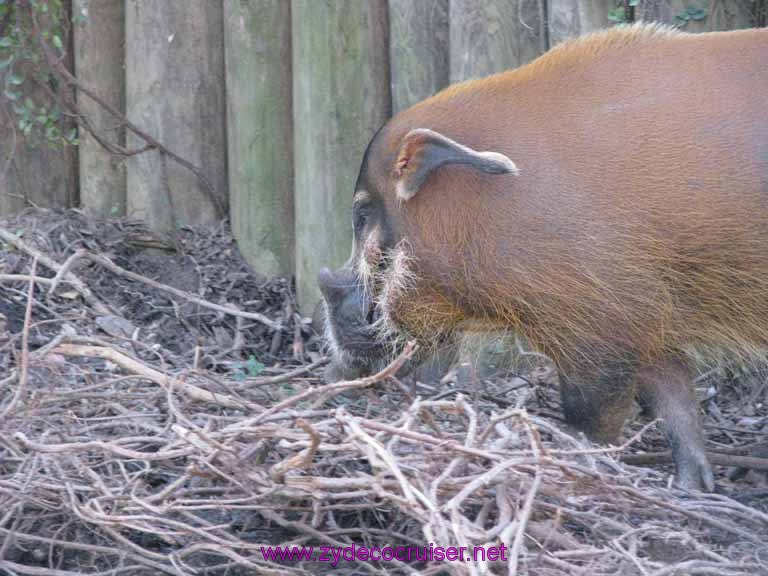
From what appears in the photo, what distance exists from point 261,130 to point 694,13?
193 cm

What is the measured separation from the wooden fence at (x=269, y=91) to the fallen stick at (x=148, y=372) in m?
1.77

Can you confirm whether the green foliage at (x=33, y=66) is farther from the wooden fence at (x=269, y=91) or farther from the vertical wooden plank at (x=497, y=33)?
the vertical wooden plank at (x=497, y=33)

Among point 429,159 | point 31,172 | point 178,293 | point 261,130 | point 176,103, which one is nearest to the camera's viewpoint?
point 429,159

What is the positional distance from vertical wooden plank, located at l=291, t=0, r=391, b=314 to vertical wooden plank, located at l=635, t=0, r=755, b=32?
1135 millimetres

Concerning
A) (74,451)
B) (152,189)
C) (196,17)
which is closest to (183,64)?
(196,17)

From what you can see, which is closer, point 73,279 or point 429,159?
point 429,159

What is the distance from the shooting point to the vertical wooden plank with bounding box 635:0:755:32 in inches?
181

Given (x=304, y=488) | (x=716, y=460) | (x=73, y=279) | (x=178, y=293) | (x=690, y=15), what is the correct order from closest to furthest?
(x=304, y=488)
(x=716, y=460)
(x=690, y=15)
(x=73, y=279)
(x=178, y=293)

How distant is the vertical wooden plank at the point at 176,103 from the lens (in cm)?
561

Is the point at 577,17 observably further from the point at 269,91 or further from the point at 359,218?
the point at 269,91

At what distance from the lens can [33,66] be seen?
5.82m

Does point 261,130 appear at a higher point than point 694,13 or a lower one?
lower

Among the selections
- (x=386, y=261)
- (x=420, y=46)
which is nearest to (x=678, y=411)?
(x=386, y=261)

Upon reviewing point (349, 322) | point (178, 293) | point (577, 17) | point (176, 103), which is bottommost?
point (178, 293)
